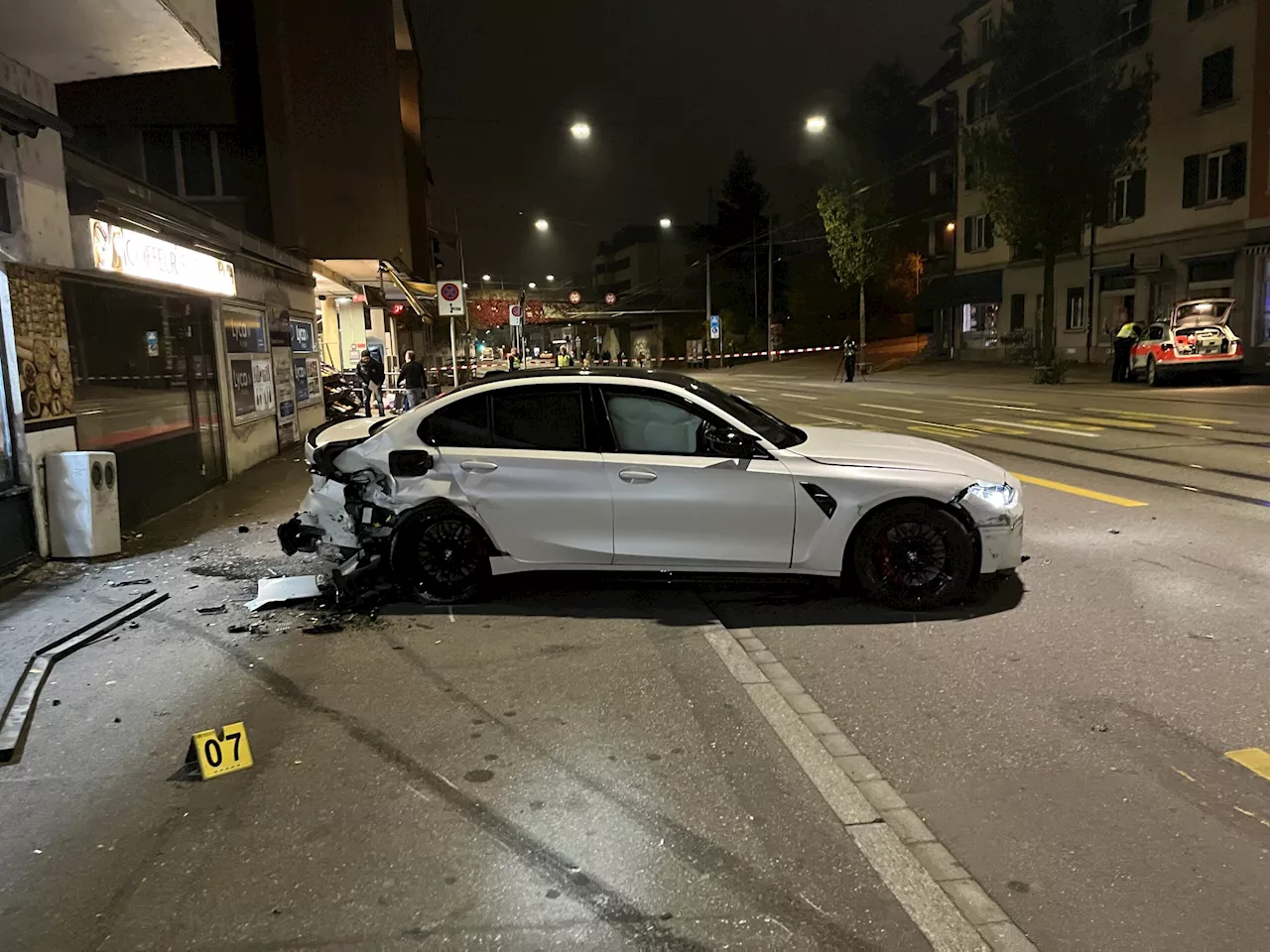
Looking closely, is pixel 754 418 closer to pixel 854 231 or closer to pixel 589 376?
pixel 589 376

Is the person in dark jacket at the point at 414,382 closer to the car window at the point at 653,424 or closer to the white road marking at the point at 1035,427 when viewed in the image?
the white road marking at the point at 1035,427

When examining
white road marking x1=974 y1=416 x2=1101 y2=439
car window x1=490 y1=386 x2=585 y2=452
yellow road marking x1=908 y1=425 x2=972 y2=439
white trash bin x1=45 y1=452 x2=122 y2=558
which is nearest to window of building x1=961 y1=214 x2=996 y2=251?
white road marking x1=974 y1=416 x2=1101 y2=439

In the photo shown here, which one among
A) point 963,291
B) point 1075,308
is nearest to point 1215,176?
point 1075,308

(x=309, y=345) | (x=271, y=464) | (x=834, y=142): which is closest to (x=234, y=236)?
(x=271, y=464)

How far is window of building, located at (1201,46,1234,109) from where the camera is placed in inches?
1064

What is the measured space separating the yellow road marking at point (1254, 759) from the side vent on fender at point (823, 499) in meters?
2.48

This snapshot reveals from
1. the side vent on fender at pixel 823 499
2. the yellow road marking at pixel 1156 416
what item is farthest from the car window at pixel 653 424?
the yellow road marking at pixel 1156 416

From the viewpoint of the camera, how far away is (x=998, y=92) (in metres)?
29.5

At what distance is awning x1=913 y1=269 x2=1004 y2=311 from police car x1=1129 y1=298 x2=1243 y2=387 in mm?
15369

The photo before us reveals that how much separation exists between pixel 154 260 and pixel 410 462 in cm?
516

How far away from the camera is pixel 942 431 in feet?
50.6

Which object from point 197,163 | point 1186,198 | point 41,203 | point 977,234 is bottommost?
point 41,203

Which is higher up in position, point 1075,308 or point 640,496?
point 1075,308

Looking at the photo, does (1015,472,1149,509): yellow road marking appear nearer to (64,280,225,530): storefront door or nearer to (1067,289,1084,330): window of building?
(64,280,225,530): storefront door
